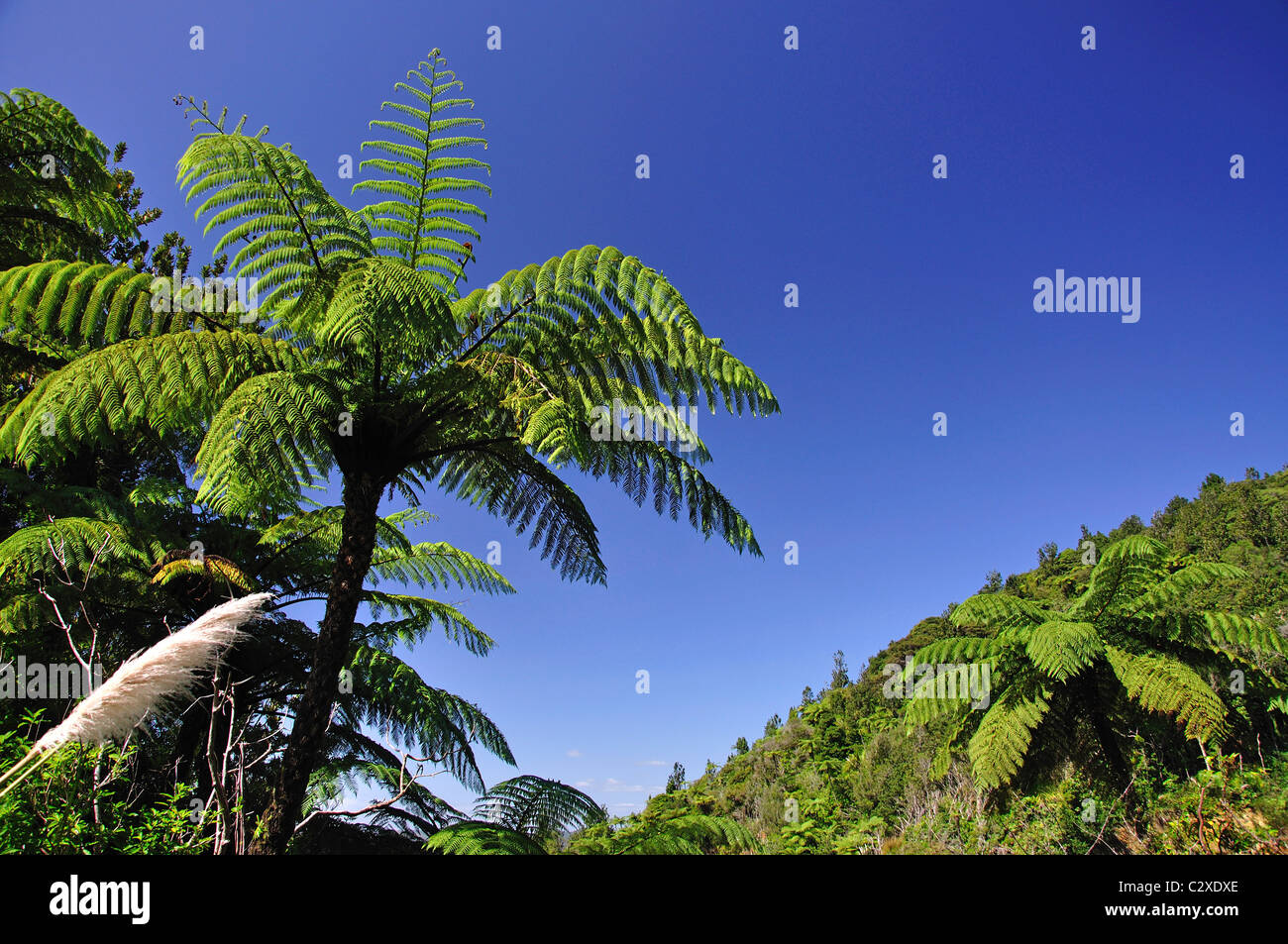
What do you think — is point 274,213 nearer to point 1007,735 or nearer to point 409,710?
point 409,710

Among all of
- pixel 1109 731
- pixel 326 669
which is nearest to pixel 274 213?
pixel 326 669

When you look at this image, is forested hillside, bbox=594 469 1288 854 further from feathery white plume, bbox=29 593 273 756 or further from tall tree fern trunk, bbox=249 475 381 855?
feathery white plume, bbox=29 593 273 756

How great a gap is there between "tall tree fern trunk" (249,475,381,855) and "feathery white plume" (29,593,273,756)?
1804 mm

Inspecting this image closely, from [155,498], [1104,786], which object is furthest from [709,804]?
[155,498]

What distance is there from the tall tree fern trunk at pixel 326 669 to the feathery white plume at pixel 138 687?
1804 mm

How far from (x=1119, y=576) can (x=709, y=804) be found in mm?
10002

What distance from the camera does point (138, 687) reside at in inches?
67.2

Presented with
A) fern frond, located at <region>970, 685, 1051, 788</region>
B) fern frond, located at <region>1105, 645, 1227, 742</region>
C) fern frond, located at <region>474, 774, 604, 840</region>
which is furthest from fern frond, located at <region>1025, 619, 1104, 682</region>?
fern frond, located at <region>474, 774, 604, 840</region>

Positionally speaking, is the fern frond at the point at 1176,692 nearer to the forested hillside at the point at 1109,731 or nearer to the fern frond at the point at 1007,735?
the forested hillside at the point at 1109,731

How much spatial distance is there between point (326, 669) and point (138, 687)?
2060 mm

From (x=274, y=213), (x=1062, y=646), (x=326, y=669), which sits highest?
(x=274, y=213)

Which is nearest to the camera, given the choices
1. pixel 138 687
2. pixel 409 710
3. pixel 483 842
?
pixel 138 687
